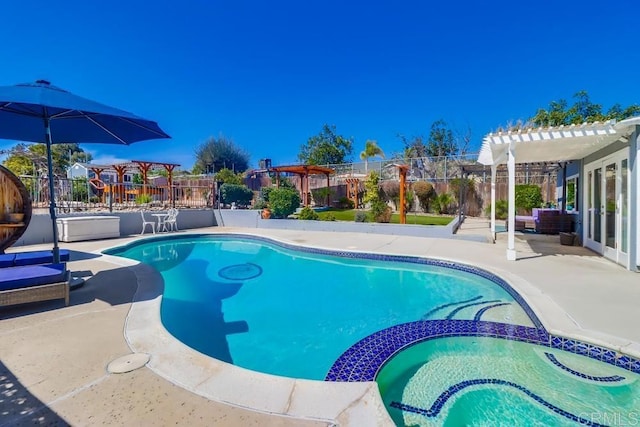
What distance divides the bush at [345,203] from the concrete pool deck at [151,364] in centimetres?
1375

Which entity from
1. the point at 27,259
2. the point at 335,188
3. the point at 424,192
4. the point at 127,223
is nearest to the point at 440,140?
the point at 335,188

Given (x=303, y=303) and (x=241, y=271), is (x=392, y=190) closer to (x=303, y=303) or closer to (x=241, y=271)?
(x=241, y=271)

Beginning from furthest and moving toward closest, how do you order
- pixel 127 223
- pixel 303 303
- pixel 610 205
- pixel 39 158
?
1. pixel 39 158
2. pixel 127 223
3. pixel 610 205
4. pixel 303 303

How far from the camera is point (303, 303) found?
5379mm

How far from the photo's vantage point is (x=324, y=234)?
11836mm

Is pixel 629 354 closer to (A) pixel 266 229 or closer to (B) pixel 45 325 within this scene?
(B) pixel 45 325

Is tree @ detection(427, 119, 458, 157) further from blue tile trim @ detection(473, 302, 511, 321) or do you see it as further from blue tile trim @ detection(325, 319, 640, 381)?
blue tile trim @ detection(325, 319, 640, 381)

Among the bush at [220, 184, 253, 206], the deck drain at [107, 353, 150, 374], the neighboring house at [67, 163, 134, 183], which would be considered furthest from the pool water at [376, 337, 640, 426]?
the neighboring house at [67, 163, 134, 183]

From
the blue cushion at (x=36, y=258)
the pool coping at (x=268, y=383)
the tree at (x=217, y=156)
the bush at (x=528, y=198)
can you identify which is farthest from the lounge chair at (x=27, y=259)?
the tree at (x=217, y=156)

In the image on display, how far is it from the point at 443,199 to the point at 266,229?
31.6 ft

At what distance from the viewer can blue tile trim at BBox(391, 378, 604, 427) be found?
2529 millimetres

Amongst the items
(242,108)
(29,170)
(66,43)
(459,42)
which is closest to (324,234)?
(66,43)

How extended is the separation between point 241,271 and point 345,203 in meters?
12.5

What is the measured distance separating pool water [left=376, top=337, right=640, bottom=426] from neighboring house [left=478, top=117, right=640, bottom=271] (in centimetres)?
396
